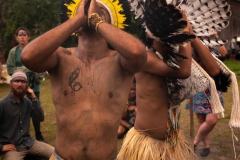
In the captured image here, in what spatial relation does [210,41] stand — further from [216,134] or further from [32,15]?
[32,15]

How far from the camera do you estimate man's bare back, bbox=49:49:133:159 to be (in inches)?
87.7

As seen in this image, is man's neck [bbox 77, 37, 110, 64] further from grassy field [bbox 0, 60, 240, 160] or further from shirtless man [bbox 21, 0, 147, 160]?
grassy field [bbox 0, 60, 240, 160]

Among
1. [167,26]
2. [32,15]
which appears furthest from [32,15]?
[167,26]

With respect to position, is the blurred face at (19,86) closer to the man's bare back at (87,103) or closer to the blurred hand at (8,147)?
the blurred hand at (8,147)

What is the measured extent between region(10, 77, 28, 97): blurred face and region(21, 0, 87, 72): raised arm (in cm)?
267

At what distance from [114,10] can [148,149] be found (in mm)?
1328

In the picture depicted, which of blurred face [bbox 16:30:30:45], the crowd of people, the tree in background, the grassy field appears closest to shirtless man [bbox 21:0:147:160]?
the crowd of people

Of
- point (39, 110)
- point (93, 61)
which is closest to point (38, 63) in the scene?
point (93, 61)

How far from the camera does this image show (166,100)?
3076 mm

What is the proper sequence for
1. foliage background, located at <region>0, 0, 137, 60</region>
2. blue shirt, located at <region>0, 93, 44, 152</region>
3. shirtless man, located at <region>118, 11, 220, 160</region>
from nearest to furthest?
1. shirtless man, located at <region>118, 11, 220, 160</region>
2. blue shirt, located at <region>0, 93, 44, 152</region>
3. foliage background, located at <region>0, 0, 137, 60</region>

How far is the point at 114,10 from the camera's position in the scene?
7.85 feet

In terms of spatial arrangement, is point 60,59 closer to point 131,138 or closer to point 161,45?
point 161,45

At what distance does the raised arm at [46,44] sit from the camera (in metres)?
2.04

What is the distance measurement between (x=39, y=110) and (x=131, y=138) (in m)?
2.27
